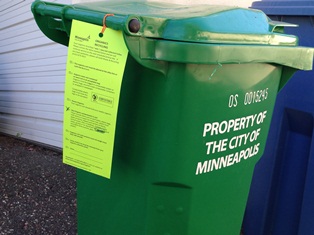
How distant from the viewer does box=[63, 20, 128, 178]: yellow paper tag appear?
1780mm

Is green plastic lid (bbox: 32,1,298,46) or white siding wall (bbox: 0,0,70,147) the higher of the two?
green plastic lid (bbox: 32,1,298,46)

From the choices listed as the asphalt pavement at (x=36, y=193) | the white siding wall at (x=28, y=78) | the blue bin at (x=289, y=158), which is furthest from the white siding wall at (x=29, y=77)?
the blue bin at (x=289, y=158)

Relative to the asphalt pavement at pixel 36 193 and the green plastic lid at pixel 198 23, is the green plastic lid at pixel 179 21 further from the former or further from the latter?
the asphalt pavement at pixel 36 193

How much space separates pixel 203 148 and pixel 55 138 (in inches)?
133

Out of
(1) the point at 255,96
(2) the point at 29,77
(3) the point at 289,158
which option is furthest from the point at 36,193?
(1) the point at 255,96

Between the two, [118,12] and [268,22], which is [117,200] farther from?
[268,22]

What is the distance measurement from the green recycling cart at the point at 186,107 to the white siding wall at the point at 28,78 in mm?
2696

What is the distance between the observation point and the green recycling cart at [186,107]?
68.6 inches

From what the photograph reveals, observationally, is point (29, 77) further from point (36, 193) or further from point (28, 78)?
point (36, 193)

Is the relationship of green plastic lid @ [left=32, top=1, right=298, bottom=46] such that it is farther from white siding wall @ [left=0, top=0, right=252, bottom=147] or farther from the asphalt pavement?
white siding wall @ [left=0, top=0, right=252, bottom=147]

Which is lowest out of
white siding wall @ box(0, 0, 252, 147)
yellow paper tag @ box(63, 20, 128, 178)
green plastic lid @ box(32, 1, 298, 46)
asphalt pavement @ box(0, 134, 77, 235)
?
asphalt pavement @ box(0, 134, 77, 235)

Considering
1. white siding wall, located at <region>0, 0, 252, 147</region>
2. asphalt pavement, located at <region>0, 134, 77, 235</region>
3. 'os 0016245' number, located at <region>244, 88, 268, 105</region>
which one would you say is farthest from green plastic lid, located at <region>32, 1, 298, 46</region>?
white siding wall, located at <region>0, 0, 252, 147</region>

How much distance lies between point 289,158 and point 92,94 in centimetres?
151

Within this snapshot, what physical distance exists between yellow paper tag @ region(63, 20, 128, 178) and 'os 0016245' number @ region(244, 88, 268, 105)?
1.85 ft
